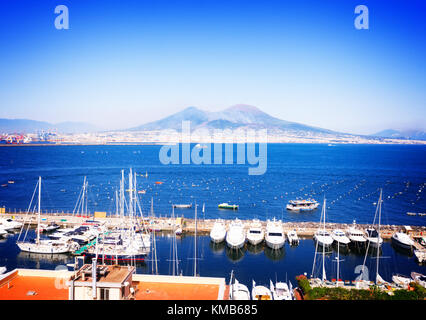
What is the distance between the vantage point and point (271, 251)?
2038cm

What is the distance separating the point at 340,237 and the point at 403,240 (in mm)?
3919

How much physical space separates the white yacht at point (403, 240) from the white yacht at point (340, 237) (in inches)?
128

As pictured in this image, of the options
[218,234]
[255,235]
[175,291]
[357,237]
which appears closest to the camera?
[175,291]

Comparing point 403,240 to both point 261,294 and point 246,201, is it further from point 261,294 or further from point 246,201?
point 246,201

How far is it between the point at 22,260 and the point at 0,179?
35997 mm

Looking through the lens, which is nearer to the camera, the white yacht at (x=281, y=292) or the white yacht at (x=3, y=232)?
the white yacht at (x=281, y=292)

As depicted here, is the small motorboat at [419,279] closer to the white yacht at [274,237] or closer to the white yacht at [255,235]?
the white yacht at [274,237]

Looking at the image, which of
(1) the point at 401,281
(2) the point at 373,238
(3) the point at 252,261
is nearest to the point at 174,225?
(3) the point at 252,261

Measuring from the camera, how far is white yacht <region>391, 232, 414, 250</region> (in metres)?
20.7

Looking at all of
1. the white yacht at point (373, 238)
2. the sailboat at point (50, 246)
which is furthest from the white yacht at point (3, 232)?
the white yacht at point (373, 238)

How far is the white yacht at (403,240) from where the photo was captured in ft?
68.0

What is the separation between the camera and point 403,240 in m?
20.9
